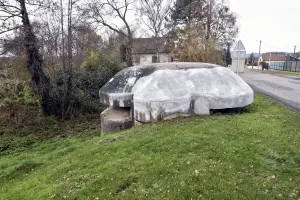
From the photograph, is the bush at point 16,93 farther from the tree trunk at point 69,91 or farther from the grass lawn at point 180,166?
the grass lawn at point 180,166

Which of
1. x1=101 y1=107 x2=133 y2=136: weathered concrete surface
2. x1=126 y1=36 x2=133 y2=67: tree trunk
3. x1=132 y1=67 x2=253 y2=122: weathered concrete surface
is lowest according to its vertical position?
x1=101 y1=107 x2=133 y2=136: weathered concrete surface

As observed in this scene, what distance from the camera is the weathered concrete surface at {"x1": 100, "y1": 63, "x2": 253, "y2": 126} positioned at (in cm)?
795

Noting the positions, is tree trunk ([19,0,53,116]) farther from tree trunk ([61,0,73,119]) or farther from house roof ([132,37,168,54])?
house roof ([132,37,168,54])

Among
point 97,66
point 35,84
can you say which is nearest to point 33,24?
point 35,84

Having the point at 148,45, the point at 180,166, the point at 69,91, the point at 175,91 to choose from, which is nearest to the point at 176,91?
the point at 175,91

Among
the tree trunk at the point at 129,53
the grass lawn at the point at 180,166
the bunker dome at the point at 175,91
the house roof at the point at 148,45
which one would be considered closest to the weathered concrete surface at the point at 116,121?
the bunker dome at the point at 175,91

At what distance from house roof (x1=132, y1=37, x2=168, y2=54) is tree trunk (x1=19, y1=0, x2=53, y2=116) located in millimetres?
14287

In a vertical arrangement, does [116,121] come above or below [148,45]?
below

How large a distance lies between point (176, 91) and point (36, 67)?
7.86 meters

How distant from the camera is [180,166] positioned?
180 inches


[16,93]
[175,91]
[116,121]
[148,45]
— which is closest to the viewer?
[175,91]

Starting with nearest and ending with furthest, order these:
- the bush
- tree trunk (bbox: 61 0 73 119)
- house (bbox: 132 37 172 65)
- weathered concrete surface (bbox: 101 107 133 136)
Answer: weathered concrete surface (bbox: 101 107 133 136)
the bush
tree trunk (bbox: 61 0 73 119)
house (bbox: 132 37 172 65)

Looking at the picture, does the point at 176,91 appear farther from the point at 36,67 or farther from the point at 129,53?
the point at 129,53

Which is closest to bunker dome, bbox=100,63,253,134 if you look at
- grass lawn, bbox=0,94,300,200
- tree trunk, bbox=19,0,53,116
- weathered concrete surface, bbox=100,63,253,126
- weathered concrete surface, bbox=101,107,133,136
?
weathered concrete surface, bbox=100,63,253,126
